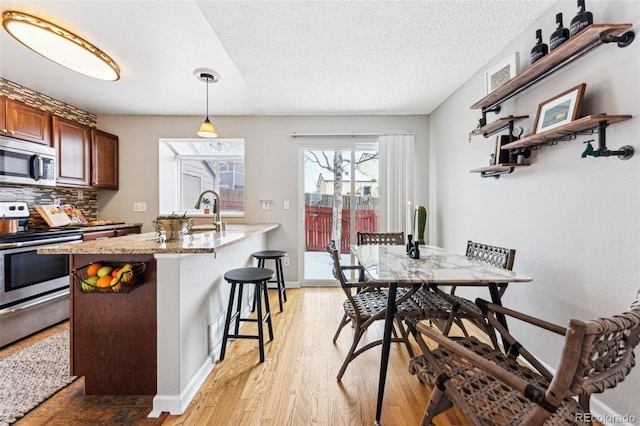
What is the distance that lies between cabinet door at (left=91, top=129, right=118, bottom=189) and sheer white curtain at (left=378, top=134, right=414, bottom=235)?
3.69m

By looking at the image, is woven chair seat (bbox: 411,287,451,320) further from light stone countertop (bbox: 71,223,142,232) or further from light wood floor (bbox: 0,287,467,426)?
light stone countertop (bbox: 71,223,142,232)

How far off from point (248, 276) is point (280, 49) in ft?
5.98

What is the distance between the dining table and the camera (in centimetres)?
135

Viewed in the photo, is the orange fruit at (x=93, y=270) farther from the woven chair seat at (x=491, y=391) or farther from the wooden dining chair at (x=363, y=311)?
the woven chair seat at (x=491, y=391)

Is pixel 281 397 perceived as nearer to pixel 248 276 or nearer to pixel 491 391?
pixel 248 276

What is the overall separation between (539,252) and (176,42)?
3098mm

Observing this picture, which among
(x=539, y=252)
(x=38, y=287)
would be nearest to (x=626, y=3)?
(x=539, y=252)

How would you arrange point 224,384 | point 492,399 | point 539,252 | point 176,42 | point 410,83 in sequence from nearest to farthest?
point 492,399 → point 224,384 → point 539,252 → point 176,42 → point 410,83

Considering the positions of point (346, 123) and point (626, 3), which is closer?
point (626, 3)

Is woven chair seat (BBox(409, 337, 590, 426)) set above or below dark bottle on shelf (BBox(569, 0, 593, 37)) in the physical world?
below

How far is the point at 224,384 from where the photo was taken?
1709mm

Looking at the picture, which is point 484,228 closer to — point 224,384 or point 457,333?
point 457,333

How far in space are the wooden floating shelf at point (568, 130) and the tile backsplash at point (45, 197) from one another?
4.58 metres

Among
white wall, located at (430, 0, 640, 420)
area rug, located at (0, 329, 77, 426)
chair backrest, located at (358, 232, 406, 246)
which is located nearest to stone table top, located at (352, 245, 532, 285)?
white wall, located at (430, 0, 640, 420)
